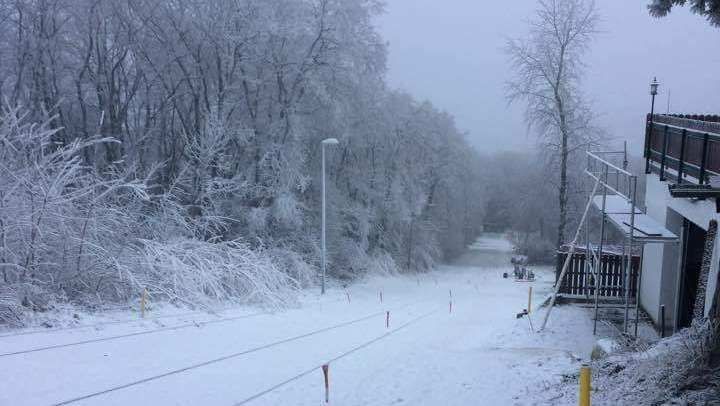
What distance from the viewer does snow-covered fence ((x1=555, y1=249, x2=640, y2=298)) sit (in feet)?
46.8

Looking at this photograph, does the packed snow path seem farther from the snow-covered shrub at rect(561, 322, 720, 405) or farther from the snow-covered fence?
the snow-covered fence

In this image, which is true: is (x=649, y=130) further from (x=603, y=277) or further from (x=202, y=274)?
(x=202, y=274)

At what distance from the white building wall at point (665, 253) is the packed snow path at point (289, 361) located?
1.51m

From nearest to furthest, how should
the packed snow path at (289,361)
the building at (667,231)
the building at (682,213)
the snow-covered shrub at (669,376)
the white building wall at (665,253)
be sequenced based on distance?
the snow-covered shrub at (669,376)
the packed snow path at (289,361)
the building at (682,213)
the building at (667,231)
the white building wall at (665,253)

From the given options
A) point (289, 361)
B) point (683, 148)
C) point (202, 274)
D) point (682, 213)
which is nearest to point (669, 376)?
point (682, 213)

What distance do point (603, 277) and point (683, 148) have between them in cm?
562

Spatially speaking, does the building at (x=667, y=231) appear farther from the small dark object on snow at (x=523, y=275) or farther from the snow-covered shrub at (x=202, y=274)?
the small dark object on snow at (x=523, y=275)

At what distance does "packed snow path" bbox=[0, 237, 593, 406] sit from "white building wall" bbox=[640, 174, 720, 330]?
4.96 ft

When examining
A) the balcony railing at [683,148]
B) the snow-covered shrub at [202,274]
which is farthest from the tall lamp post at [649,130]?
the snow-covered shrub at [202,274]

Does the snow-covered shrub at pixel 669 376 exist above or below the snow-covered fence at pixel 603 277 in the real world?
above

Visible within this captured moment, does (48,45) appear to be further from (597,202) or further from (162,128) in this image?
(597,202)

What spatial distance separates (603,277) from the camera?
48.3 feet

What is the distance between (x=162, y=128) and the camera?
103 feet

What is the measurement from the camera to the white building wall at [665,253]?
380 inches
